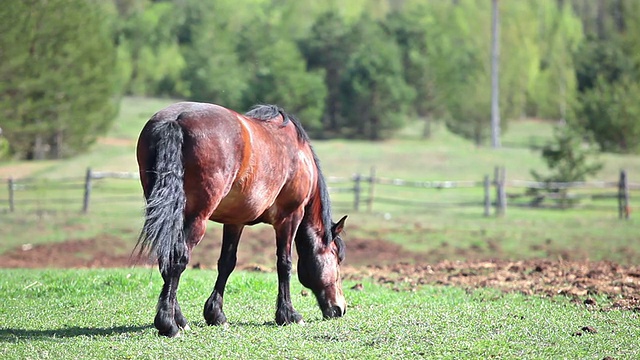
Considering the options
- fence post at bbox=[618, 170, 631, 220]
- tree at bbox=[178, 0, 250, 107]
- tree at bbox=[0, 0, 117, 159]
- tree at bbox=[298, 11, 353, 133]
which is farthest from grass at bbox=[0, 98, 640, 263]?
tree at bbox=[298, 11, 353, 133]

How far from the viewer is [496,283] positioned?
10594 millimetres

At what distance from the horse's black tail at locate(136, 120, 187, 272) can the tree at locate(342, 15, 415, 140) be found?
48.6 metres

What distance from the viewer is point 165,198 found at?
6.07 metres

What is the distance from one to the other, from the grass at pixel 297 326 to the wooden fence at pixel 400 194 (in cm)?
1563


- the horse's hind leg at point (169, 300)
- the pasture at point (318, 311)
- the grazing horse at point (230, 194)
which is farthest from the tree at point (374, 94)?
the horse's hind leg at point (169, 300)

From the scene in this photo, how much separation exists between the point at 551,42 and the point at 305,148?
75.7 m

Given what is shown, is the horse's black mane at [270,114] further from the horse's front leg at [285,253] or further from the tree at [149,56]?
the tree at [149,56]

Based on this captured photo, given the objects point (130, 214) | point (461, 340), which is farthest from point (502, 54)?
point (461, 340)

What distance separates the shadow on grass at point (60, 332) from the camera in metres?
6.42

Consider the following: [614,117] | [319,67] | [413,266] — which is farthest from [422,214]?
[319,67]

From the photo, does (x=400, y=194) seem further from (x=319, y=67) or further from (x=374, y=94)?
(x=319, y=67)

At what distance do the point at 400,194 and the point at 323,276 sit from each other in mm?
24994

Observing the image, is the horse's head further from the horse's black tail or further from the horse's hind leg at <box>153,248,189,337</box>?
the horse's black tail

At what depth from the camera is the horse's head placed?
7.68 meters
